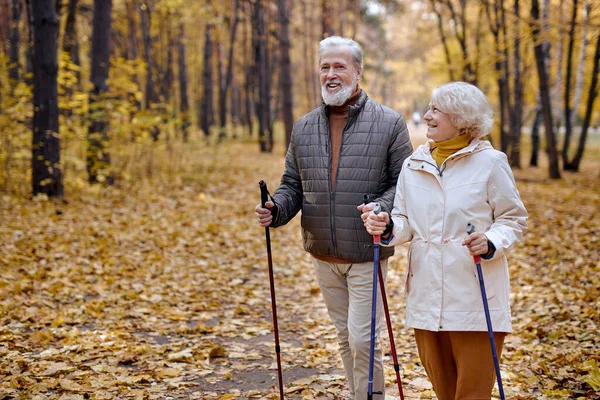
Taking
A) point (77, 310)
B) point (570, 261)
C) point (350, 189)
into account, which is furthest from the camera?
point (570, 261)

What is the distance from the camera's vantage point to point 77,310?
6223 mm

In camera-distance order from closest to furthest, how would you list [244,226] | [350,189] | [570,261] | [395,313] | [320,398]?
[350,189]
[320,398]
[395,313]
[570,261]
[244,226]

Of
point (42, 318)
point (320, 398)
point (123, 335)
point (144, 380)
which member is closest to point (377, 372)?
point (320, 398)

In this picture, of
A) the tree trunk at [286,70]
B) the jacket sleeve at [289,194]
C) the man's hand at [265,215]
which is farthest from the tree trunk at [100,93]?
the man's hand at [265,215]

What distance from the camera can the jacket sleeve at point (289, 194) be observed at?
401 centimetres

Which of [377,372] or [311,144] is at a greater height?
[311,144]

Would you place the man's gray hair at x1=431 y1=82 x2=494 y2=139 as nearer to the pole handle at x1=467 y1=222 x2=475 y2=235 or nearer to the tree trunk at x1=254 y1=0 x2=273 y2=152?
the pole handle at x1=467 y1=222 x2=475 y2=235

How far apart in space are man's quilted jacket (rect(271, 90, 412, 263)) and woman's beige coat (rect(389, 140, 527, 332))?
482mm

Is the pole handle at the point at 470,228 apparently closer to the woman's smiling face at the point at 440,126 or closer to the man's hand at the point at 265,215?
the woman's smiling face at the point at 440,126

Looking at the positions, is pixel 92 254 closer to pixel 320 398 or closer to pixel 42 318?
pixel 42 318

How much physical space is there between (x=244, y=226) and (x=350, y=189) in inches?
297

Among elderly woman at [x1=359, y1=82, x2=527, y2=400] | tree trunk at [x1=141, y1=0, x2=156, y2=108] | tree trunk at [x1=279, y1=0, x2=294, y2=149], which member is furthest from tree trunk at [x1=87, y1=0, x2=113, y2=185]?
elderly woman at [x1=359, y1=82, x2=527, y2=400]

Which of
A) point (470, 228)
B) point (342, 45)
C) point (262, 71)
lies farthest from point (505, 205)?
point (262, 71)

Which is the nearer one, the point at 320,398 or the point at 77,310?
the point at 320,398
